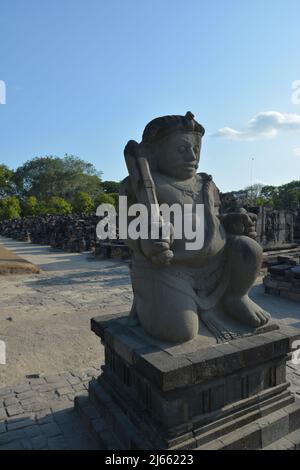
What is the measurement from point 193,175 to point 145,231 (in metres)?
0.81

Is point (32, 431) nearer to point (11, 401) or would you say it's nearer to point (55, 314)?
point (11, 401)

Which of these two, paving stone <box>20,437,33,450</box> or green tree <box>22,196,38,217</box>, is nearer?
paving stone <box>20,437,33,450</box>

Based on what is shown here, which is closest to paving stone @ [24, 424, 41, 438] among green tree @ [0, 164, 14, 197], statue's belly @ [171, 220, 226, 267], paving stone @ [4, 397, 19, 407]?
paving stone @ [4, 397, 19, 407]

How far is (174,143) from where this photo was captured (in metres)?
2.94

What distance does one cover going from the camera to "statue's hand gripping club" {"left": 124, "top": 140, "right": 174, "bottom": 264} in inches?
98.9

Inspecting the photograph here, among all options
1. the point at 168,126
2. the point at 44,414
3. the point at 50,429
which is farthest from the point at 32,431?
the point at 168,126

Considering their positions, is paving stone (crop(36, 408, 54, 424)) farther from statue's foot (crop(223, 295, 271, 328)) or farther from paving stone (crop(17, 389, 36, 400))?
statue's foot (crop(223, 295, 271, 328))

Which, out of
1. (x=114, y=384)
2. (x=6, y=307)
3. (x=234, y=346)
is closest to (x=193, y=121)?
(x=234, y=346)

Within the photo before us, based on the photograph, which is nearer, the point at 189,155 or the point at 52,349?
the point at 189,155

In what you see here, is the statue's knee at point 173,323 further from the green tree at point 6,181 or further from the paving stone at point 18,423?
the green tree at point 6,181

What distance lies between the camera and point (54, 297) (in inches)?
316

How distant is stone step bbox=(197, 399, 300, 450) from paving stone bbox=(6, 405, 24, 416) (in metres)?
1.91

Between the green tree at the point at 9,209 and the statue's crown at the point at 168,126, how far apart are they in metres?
43.1

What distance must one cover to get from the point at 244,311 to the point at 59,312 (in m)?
4.70
